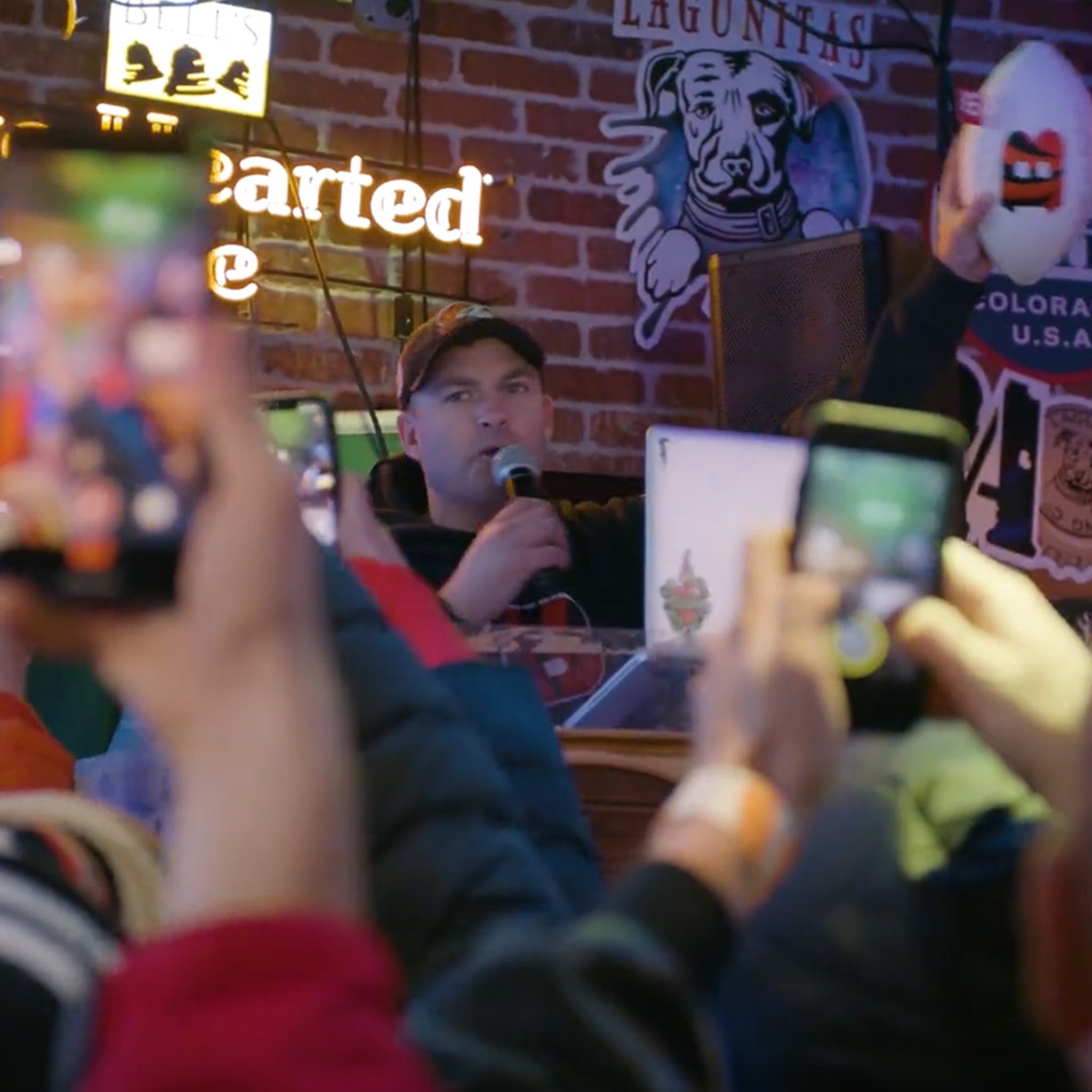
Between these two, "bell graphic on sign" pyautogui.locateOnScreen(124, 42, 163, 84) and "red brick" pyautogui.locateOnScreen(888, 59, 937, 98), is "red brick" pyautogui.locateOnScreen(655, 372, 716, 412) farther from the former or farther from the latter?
"bell graphic on sign" pyautogui.locateOnScreen(124, 42, 163, 84)

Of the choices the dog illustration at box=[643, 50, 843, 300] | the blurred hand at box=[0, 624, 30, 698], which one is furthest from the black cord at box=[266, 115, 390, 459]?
the blurred hand at box=[0, 624, 30, 698]

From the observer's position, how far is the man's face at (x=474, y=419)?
1807 millimetres

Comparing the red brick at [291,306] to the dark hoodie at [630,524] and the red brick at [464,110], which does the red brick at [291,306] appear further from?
the dark hoodie at [630,524]

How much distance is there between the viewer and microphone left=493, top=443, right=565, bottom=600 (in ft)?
5.41

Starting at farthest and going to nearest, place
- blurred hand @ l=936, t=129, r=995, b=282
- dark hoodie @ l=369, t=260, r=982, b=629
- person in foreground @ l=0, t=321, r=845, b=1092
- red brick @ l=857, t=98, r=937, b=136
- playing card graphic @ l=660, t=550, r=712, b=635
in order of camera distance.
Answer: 1. red brick @ l=857, t=98, r=937, b=136
2. dark hoodie @ l=369, t=260, r=982, b=629
3. blurred hand @ l=936, t=129, r=995, b=282
4. playing card graphic @ l=660, t=550, r=712, b=635
5. person in foreground @ l=0, t=321, r=845, b=1092

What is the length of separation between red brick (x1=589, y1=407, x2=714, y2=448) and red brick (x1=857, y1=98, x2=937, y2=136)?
0.66 m

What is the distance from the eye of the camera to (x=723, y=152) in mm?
2652

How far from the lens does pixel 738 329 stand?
225cm

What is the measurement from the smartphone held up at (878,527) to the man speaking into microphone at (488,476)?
3.93ft

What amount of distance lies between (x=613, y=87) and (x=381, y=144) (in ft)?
1.45

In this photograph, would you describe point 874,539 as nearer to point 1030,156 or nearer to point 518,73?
point 1030,156

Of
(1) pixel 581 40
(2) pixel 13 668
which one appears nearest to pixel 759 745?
(2) pixel 13 668

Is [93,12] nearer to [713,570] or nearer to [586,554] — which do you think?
[586,554]

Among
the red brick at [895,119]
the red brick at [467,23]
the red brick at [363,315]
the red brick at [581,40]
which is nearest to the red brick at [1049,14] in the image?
the red brick at [895,119]
